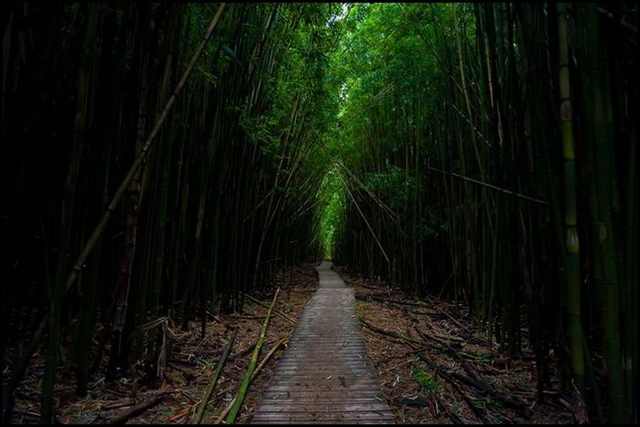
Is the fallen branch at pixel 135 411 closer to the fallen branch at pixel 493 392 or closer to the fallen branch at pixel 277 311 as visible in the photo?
the fallen branch at pixel 493 392

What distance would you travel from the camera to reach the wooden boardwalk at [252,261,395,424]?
2.04 m

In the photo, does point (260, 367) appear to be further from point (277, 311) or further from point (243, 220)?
point (277, 311)

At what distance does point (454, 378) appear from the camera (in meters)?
2.55

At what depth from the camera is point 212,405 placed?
7.31 ft

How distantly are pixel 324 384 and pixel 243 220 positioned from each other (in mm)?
2483

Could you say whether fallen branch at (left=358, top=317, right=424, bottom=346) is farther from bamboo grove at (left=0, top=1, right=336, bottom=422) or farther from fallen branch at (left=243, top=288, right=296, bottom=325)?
bamboo grove at (left=0, top=1, right=336, bottom=422)

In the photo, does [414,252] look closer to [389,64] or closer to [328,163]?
[389,64]

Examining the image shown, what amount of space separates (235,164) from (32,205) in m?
2.15

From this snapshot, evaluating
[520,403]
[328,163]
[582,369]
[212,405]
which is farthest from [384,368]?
[328,163]

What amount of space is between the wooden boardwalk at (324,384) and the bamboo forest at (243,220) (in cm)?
2

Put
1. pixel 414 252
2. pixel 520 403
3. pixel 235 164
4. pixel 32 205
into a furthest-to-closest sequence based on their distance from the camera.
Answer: pixel 414 252
pixel 235 164
pixel 32 205
pixel 520 403

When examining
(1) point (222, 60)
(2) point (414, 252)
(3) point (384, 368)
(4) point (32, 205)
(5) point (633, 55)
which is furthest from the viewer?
(2) point (414, 252)

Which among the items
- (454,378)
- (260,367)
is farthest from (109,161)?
(454,378)

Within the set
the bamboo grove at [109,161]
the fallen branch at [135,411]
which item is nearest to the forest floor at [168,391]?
the fallen branch at [135,411]
